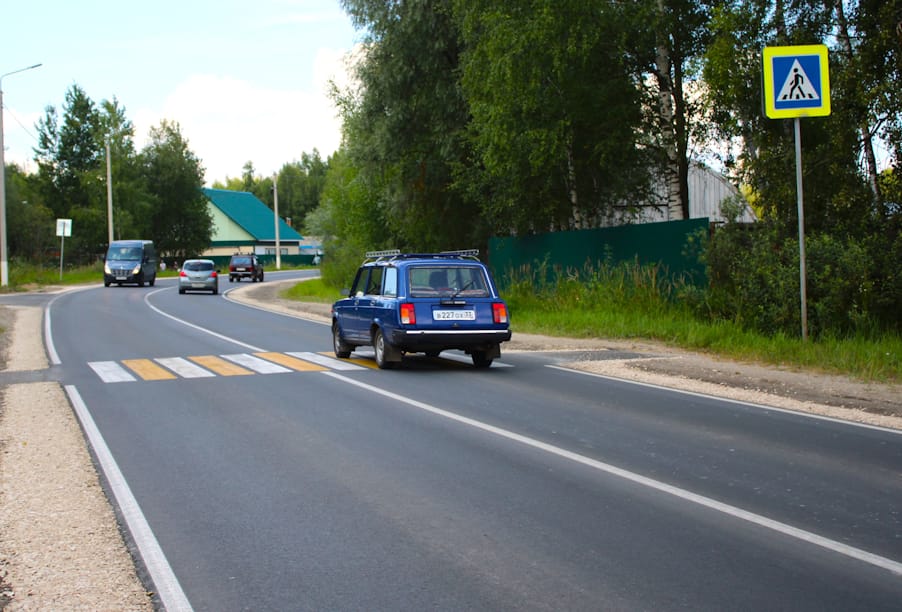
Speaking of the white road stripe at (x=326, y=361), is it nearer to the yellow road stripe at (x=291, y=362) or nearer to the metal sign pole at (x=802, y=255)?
the yellow road stripe at (x=291, y=362)

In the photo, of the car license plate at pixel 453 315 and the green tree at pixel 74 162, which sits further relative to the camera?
the green tree at pixel 74 162

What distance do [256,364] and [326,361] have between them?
1.15 metres

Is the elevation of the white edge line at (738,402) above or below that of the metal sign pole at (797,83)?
below

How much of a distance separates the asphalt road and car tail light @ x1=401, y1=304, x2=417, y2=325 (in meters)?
1.40

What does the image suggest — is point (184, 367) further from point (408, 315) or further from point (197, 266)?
point (197, 266)

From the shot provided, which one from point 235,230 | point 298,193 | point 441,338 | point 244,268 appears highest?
point 298,193

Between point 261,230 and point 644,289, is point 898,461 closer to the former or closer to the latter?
point 644,289

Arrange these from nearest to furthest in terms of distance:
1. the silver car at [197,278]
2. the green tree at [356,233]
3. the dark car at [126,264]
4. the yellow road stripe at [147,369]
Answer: the yellow road stripe at [147,369] < the green tree at [356,233] < the silver car at [197,278] < the dark car at [126,264]

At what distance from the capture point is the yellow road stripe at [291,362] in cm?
1471

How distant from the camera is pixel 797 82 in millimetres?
13617

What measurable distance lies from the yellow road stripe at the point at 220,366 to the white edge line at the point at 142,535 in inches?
195

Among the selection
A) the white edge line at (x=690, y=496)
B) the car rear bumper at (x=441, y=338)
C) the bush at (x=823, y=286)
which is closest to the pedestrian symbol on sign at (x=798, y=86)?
the bush at (x=823, y=286)

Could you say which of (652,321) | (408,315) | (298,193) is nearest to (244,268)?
(652,321)

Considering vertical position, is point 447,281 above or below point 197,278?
below
